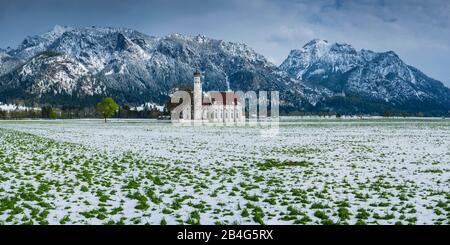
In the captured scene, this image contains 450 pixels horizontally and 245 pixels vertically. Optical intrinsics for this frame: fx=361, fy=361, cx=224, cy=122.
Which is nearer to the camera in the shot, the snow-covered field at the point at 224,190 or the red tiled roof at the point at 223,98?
the snow-covered field at the point at 224,190

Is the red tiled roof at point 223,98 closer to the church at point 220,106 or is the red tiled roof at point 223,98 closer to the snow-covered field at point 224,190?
the church at point 220,106

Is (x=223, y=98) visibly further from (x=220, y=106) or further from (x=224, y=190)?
(x=224, y=190)

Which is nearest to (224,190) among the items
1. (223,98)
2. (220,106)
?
(220,106)

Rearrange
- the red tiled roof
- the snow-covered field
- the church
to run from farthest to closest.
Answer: the red tiled roof
the church
the snow-covered field

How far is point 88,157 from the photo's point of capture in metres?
26.6

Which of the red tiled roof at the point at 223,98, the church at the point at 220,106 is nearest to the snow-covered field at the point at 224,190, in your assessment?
the church at the point at 220,106

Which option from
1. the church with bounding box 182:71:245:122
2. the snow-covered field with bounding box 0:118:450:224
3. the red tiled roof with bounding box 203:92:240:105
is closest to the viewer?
the snow-covered field with bounding box 0:118:450:224

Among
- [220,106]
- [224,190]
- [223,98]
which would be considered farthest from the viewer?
[223,98]

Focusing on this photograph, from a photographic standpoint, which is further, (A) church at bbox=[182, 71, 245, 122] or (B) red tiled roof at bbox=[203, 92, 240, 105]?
(B) red tiled roof at bbox=[203, 92, 240, 105]

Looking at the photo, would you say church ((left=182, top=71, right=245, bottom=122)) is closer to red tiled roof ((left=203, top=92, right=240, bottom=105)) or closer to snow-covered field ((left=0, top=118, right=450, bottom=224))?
red tiled roof ((left=203, top=92, right=240, bottom=105))

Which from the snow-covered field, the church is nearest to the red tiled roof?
the church
